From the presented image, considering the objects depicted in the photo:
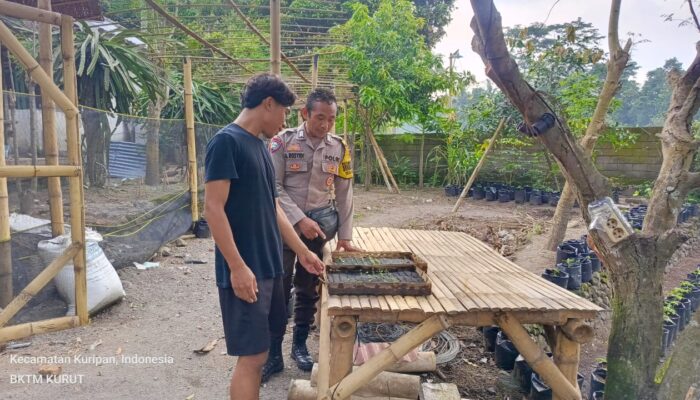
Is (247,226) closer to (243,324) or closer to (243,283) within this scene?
(243,283)

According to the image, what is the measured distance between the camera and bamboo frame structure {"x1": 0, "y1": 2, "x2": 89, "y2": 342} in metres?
3.10

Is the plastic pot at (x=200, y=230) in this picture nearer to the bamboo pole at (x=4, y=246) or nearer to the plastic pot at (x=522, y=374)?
the bamboo pole at (x=4, y=246)

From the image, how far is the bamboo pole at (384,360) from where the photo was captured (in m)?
2.01

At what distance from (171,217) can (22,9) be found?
3.31m

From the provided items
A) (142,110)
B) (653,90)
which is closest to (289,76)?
(142,110)

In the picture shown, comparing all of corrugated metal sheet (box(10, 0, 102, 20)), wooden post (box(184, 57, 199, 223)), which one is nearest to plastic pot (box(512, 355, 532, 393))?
corrugated metal sheet (box(10, 0, 102, 20))

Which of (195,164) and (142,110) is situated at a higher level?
(142,110)

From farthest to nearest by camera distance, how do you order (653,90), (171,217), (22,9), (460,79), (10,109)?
(653,90), (460,79), (171,217), (10,109), (22,9)

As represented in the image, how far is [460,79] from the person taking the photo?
11.6m

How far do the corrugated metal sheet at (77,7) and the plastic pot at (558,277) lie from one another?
4.55 meters

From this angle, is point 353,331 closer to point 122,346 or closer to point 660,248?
point 660,248

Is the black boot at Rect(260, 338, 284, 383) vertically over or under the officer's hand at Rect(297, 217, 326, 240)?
under

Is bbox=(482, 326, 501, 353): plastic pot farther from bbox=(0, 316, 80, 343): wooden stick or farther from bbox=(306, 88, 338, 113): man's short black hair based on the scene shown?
bbox=(0, 316, 80, 343): wooden stick

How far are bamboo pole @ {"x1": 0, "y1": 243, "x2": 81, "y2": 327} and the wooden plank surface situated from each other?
2154 millimetres
